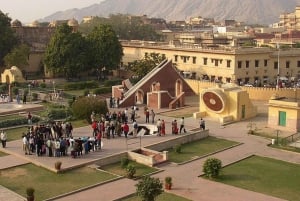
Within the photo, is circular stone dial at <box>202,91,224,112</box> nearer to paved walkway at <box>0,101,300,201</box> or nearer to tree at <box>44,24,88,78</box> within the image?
paved walkway at <box>0,101,300,201</box>

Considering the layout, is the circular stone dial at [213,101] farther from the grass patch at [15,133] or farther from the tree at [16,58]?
the tree at [16,58]

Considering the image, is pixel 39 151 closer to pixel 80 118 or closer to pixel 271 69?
pixel 80 118

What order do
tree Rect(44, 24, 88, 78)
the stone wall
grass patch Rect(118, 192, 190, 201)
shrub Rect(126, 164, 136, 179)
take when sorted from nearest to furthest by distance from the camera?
1. grass patch Rect(118, 192, 190, 201)
2. shrub Rect(126, 164, 136, 179)
3. the stone wall
4. tree Rect(44, 24, 88, 78)

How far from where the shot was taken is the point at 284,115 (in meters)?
36.3

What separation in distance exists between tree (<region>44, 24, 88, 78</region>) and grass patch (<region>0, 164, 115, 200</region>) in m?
33.1

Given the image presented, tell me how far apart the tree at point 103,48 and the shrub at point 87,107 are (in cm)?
2487

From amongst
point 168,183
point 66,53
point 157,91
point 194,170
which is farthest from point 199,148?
point 66,53

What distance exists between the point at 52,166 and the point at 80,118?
1107cm

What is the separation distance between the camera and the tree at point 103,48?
198ft

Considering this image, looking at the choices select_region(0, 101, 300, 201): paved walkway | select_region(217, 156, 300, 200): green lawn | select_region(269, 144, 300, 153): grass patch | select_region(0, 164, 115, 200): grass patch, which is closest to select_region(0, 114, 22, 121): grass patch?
select_region(0, 101, 300, 201): paved walkway

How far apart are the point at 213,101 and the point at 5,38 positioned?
116ft

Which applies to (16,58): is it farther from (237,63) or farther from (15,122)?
(15,122)

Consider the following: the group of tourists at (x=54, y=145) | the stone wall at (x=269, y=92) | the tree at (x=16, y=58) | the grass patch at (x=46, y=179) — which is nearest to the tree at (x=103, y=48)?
the tree at (x=16, y=58)

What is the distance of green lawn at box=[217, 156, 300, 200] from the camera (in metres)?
23.0
